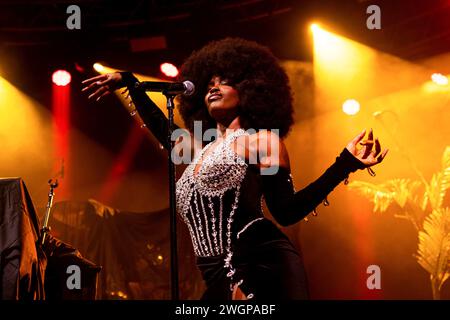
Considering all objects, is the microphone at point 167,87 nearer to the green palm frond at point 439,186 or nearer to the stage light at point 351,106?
the green palm frond at point 439,186

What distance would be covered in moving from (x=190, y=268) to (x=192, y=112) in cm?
550

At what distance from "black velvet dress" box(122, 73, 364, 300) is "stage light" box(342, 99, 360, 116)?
6352 mm

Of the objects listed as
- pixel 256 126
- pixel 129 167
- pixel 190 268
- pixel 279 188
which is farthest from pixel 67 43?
pixel 279 188

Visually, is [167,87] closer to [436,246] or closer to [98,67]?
[436,246]

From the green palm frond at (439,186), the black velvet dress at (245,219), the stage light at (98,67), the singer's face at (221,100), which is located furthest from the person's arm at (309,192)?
the stage light at (98,67)

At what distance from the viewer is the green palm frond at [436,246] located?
7.31m

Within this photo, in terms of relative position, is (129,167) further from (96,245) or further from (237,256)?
(237,256)

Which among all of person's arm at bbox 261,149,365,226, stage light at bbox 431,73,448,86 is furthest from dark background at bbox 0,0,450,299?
person's arm at bbox 261,149,365,226

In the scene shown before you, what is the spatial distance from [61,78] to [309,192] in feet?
24.6

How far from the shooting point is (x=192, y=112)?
3.42 m

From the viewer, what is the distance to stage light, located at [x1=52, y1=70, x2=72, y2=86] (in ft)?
29.5

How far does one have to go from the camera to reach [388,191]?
8.19m

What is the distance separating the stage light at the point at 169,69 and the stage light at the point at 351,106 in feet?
9.20

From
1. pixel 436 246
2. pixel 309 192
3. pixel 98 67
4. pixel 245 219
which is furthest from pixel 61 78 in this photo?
pixel 309 192
